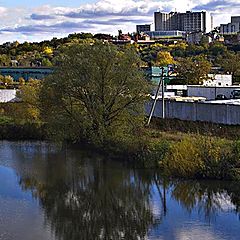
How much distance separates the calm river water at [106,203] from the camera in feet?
33.0

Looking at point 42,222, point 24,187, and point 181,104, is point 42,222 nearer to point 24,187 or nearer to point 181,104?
point 24,187

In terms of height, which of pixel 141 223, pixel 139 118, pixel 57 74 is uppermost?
pixel 57 74

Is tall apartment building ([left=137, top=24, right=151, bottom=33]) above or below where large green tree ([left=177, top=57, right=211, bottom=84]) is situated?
above

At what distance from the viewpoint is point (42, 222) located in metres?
10.7

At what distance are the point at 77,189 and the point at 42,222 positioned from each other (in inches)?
112

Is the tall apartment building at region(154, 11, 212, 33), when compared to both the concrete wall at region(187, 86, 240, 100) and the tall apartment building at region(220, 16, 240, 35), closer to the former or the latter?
the tall apartment building at region(220, 16, 240, 35)

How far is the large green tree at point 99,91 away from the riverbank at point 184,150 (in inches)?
27.1

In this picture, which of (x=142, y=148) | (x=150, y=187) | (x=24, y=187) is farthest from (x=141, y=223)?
Answer: (x=142, y=148)

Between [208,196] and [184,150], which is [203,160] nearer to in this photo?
[184,150]

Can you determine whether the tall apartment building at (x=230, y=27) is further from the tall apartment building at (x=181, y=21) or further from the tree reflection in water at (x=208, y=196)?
the tree reflection in water at (x=208, y=196)

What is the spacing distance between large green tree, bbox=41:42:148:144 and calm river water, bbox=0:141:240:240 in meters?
1.32

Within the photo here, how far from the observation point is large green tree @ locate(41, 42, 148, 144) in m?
17.5

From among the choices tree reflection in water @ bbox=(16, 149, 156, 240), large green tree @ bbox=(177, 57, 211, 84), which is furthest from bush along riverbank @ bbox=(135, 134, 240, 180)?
large green tree @ bbox=(177, 57, 211, 84)

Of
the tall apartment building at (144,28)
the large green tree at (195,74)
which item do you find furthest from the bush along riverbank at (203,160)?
the tall apartment building at (144,28)
